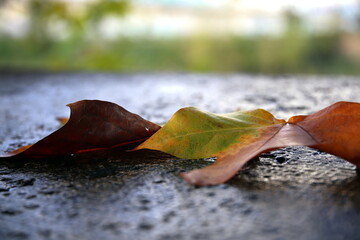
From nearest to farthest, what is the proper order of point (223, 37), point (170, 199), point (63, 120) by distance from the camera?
point (170, 199)
point (63, 120)
point (223, 37)

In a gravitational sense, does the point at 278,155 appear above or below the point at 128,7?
below

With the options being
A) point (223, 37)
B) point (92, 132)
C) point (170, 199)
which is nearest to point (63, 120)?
point (92, 132)

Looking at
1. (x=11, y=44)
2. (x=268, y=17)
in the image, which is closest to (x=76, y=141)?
(x=11, y=44)

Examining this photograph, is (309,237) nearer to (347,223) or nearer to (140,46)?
(347,223)

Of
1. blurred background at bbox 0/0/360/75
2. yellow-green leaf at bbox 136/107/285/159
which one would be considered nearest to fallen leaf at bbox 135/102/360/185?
yellow-green leaf at bbox 136/107/285/159

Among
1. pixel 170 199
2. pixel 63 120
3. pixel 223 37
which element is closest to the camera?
pixel 170 199

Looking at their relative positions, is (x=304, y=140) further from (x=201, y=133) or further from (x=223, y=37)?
(x=223, y=37)

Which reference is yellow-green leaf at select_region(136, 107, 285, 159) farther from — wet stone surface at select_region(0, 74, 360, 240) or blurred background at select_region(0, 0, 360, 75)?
blurred background at select_region(0, 0, 360, 75)
